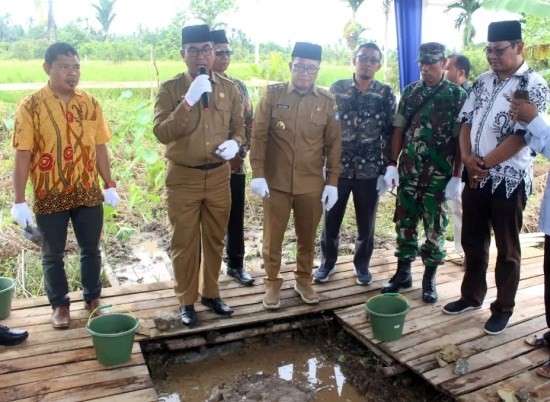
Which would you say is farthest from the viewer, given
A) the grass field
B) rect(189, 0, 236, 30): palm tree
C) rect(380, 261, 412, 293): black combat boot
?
rect(189, 0, 236, 30): palm tree

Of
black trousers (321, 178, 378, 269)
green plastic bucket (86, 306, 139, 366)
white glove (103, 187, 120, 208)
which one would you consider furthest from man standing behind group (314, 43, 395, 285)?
green plastic bucket (86, 306, 139, 366)

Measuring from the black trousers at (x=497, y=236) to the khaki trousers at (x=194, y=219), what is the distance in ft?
5.05

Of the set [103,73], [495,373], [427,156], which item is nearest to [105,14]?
[103,73]

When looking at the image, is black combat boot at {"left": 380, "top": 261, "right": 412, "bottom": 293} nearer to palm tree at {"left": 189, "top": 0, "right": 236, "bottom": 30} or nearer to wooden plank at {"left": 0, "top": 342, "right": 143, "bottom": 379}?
wooden plank at {"left": 0, "top": 342, "right": 143, "bottom": 379}

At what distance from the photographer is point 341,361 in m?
3.26

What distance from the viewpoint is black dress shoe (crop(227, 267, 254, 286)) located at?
12.7 ft

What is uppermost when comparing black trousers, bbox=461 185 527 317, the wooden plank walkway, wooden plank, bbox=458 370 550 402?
black trousers, bbox=461 185 527 317

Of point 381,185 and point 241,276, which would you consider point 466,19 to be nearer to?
point 381,185

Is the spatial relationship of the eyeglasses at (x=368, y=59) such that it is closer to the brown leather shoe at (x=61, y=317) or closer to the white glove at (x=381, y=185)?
the white glove at (x=381, y=185)

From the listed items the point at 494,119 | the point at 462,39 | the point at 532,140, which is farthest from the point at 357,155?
the point at 462,39

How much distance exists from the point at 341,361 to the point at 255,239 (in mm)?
2011

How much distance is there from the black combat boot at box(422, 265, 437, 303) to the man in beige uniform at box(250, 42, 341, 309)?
93 centimetres

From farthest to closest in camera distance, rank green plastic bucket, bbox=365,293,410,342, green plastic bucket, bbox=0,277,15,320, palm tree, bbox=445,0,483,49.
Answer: palm tree, bbox=445,0,483,49
green plastic bucket, bbox=0,277,15,320
green plastic bucket, bbox=365,293,410,342

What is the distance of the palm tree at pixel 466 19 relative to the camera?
56.8 feet
